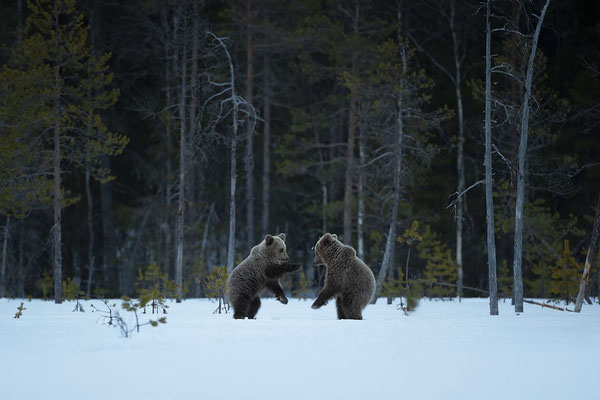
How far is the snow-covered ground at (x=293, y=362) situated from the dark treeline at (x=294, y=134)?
9782 millimetres

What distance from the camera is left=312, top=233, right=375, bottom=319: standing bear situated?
13.6 meters

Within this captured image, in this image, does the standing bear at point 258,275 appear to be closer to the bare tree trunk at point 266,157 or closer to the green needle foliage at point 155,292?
the green needle foliage at point 155,292

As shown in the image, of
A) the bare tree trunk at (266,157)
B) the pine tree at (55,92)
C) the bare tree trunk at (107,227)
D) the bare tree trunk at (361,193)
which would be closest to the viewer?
the pine tree at (55,92)

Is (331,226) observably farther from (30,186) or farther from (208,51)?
(30,186)

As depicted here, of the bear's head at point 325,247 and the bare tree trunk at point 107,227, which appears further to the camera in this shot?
the bare tree trunk at point 107,227

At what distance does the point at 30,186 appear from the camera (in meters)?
24.7

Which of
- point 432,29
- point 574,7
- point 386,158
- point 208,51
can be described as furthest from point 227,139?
point 574,7

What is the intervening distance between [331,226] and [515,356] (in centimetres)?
2459

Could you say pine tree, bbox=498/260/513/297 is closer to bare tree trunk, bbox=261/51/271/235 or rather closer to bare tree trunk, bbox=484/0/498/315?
bare tree trunk, bbox=261/51/271/235

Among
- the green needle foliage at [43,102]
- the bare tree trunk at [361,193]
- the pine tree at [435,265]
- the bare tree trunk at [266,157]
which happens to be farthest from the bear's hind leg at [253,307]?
the bare tree trunk at [266,157]

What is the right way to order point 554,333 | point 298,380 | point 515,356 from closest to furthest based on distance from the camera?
point 298,380
point 515,356
point 554,333

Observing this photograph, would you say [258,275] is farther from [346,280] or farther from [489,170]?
[489,170]

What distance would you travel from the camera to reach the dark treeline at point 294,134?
2462 cm

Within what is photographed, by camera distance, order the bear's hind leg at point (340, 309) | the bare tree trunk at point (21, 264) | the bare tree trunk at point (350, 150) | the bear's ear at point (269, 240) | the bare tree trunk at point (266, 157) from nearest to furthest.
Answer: the bear's ear at point (269, 240), the bear's hind leg at point (340, 309), the bare tree trunk at point (350, 150), the bare tree trunk at point (266, 157), the bare tree trunk at point (21, 264)
